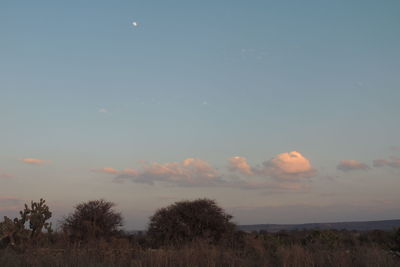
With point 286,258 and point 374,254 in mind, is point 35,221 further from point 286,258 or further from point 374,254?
point 374,254

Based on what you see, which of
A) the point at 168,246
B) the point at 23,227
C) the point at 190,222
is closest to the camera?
the point at 168,246

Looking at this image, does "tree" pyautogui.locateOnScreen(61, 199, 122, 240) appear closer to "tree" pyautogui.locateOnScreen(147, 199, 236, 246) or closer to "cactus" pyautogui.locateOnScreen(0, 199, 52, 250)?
"tree" pyautogui.locateOnScreen(147, 199, 236, 246)

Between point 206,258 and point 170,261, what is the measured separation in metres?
1.02

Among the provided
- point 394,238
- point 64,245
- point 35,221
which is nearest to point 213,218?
point 35,221

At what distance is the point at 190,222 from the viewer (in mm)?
29391

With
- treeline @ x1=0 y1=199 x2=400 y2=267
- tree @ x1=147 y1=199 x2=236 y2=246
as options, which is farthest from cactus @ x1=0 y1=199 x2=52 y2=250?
tree @ x1=147 y1=199 x2=236 y2=246

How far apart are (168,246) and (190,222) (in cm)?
1495

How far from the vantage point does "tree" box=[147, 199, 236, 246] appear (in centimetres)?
2886

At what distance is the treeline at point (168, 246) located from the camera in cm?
1208

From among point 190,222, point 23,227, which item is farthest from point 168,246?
point 190,222

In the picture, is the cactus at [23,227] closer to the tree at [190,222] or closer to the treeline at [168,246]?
the treeline at [168,246]

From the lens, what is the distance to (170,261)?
39.9 ft

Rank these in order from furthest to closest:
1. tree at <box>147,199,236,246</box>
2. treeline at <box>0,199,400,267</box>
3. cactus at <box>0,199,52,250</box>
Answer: tree at <box>147,199,236,246</box>
cactus at <box>0,199,52,250</box>
treeline at <box>0,199,400,267</box>

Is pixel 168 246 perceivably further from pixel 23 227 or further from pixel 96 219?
pixel 96 219
